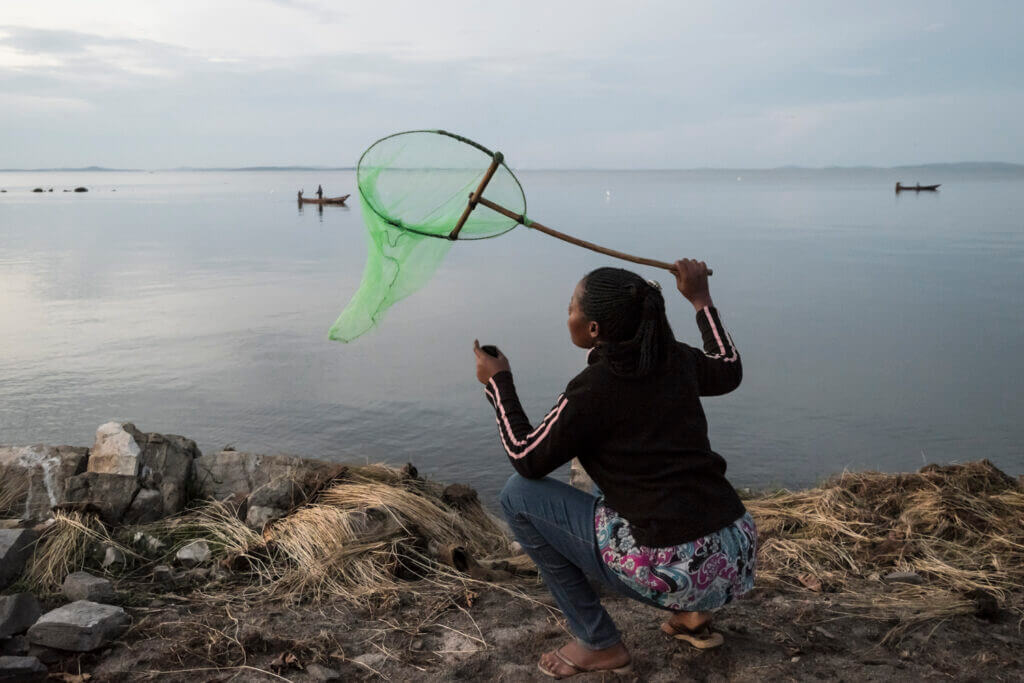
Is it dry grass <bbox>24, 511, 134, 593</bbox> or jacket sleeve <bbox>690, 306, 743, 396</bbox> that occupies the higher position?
jacket sleeve <bbox>690, 306, 743, 396</bbox>

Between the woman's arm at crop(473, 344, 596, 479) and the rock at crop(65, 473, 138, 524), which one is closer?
the woman's arm at crop(473, 344, 596, 479)

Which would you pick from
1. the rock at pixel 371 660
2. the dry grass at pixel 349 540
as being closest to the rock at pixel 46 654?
the dry grass at pixel 349 540

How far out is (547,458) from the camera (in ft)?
9.50

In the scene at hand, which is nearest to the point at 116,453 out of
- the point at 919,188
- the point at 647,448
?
A: the point at 647,448

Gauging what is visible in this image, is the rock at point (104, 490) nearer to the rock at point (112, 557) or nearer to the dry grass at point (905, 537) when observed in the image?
the rock at point (112, 557)

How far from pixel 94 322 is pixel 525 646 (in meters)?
12.4

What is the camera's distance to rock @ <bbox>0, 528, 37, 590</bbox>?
13.2 feet

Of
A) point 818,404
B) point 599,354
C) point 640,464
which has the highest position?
point 599,354

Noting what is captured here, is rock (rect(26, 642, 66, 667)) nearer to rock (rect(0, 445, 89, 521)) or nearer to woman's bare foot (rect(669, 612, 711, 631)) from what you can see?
rock (rect(0, 445, 89, 521))

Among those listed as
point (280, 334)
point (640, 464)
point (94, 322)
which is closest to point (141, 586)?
point (640, 464)

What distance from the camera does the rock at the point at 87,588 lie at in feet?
12.6

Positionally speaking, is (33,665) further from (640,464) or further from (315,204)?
(315,204)

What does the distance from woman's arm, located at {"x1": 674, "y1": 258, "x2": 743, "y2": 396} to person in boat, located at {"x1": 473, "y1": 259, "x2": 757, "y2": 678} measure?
Answer: 0.06ft

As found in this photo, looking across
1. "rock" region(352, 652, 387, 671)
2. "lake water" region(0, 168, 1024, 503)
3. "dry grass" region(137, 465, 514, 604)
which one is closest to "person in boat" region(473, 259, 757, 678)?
"rock" region(352, 652, 387, 671)
